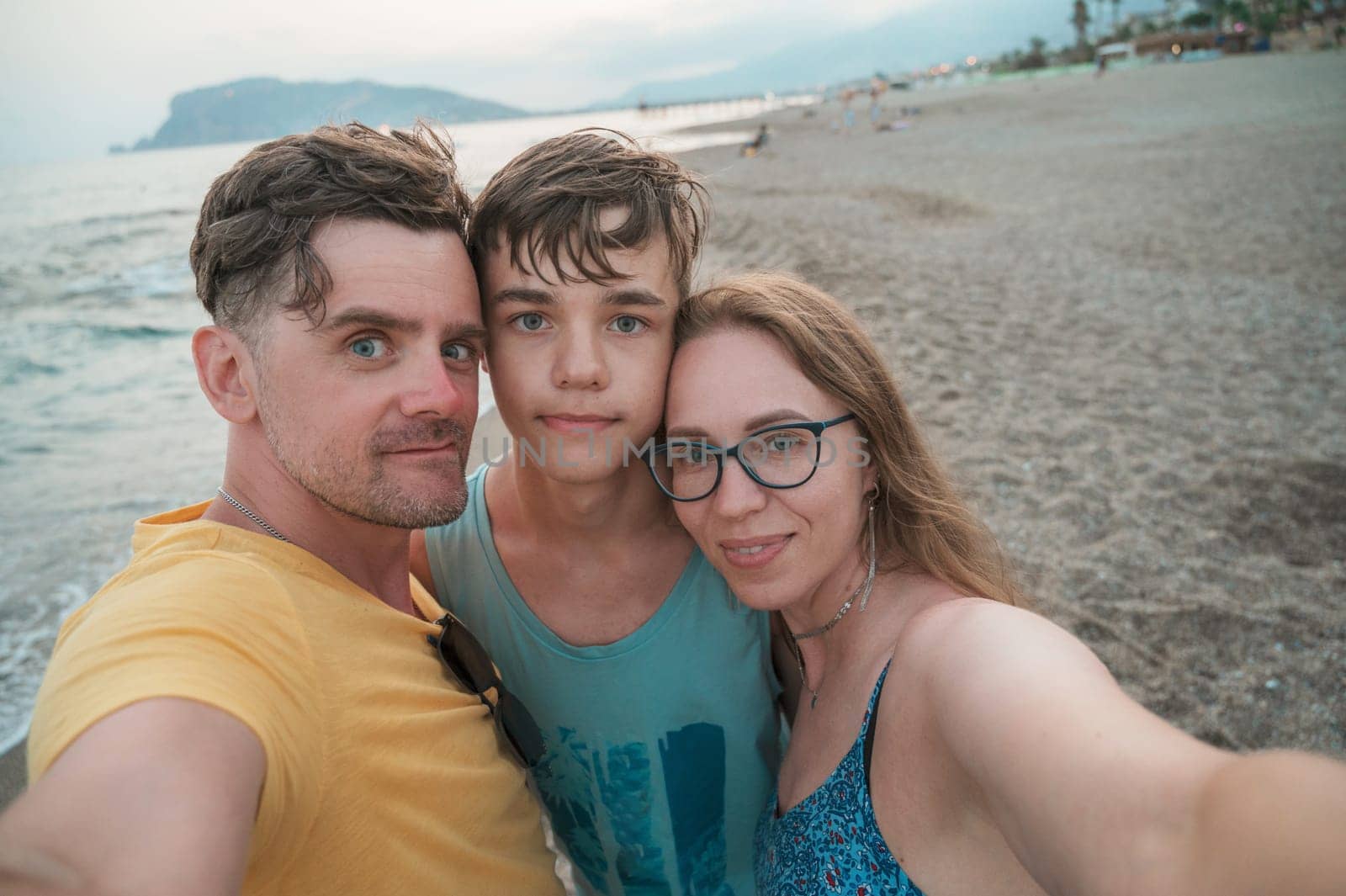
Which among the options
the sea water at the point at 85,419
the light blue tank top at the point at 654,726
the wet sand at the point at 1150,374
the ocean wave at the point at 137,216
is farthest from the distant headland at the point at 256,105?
the light blue tank top at the point at 654,726

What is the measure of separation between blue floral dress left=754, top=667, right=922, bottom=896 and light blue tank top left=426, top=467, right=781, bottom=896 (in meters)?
0.41

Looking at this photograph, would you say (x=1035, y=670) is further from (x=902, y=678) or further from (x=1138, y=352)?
(x=1138, y=352)

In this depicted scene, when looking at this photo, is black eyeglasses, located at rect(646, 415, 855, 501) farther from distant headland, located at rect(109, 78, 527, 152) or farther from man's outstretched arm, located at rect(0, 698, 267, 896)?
distant headland, located at rect(109, 78, 527, 152)

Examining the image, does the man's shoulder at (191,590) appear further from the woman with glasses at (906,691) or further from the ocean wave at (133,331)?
the ocean wave at (133,331)

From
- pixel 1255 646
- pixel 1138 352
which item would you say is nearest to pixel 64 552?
pixel 1255 646

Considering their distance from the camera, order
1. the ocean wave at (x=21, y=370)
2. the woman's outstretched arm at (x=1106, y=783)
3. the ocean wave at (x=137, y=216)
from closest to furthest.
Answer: the woman's outstretched arm at (x=1106, y=783) < the ocean wave at (x=21, y=370) < the ocean wave at (x=137, y=216)

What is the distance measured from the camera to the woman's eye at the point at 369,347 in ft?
5.85

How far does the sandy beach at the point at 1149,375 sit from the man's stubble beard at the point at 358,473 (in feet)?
3.97

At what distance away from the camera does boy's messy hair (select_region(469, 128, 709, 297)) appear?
2020mm

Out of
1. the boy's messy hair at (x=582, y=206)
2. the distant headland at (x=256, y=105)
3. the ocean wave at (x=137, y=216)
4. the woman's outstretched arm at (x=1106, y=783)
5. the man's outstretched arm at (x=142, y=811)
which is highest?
the distant headland at (x=256, y=105)

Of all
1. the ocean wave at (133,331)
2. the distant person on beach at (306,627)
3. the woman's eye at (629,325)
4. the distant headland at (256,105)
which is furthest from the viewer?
the distant headland at (256,105)

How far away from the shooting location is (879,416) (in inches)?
81.0

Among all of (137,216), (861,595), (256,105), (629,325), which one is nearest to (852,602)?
(861,595)

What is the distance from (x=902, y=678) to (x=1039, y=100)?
43643mm
